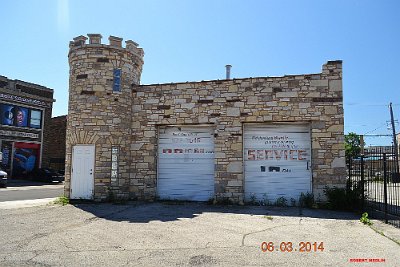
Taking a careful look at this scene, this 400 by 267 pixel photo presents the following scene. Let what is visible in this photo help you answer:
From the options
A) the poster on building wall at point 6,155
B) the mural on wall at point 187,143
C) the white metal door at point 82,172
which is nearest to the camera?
the white metal door at point 82,172

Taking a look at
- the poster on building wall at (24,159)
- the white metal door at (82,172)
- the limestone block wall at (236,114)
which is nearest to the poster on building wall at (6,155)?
the poster on building wall at (24,159)

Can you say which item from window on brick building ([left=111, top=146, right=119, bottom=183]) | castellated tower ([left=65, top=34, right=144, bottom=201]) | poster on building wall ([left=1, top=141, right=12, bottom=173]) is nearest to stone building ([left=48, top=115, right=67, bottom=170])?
poster on building wall ([left=1, top=141, right=12, bottom=173])

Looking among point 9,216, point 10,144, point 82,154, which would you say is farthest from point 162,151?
point 10,144

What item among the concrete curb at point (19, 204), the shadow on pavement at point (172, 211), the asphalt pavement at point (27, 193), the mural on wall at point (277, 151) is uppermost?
the mural on wall at point (277, 151)

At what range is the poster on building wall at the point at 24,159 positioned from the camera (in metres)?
24.9

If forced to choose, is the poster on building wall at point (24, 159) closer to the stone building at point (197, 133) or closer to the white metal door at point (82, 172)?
the stone building at point (197, 133)

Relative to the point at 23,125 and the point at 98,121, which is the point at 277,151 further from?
the point at 23,125

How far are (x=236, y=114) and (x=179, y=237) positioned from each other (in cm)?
592

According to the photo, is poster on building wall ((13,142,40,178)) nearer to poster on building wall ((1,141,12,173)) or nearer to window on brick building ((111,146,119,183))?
poster on building wall ((1,141,12,173))

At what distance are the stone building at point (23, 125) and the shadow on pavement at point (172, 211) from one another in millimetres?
17180

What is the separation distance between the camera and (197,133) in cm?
1195

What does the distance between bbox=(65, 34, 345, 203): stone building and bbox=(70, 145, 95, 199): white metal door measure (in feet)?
0.12

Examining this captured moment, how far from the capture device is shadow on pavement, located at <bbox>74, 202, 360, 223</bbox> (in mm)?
8711

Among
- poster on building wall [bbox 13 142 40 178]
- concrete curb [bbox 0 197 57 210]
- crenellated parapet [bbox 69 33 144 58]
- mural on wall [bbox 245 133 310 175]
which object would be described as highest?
crenellated parapet [bbox 69 33 144 58]
